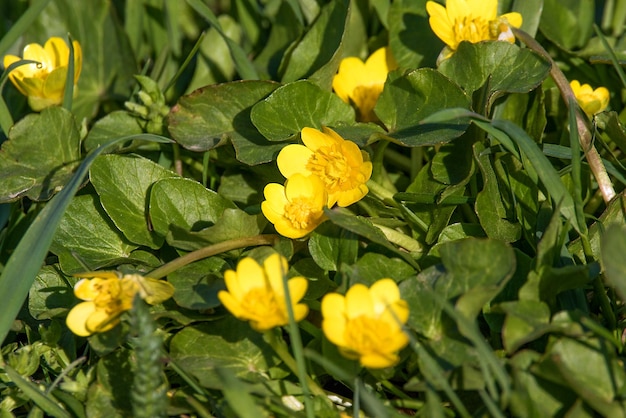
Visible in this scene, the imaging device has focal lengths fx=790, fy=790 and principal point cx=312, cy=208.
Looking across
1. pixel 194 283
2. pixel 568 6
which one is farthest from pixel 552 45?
pixel 194 283

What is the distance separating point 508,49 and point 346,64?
1.39ft

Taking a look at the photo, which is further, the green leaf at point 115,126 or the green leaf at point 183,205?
the green leaf at point 115,126

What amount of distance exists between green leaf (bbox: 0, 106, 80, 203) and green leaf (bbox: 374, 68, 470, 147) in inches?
28.7

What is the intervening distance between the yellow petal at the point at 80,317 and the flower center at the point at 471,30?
3.26 feet

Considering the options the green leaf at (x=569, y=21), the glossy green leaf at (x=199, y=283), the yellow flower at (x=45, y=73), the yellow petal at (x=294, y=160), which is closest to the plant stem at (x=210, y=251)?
the glossy green leaf at (x=199, y=283)

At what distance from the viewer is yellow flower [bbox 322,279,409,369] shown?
1.23 meters

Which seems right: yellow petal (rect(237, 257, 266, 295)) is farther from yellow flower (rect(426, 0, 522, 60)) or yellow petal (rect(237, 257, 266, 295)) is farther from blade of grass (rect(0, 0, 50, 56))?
blade of grass (rect(0, 0, 50, 56))

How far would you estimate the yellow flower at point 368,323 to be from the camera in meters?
1.23

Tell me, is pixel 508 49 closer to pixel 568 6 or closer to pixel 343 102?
pixel 343 102

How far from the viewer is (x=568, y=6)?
7.02ft

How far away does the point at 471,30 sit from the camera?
5.87 feet

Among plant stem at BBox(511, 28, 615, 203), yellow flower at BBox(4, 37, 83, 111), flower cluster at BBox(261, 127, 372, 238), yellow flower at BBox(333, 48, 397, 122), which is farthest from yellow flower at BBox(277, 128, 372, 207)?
yellow flower at BBox(4, 37, 83, 111)

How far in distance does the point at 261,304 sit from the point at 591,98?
986mm

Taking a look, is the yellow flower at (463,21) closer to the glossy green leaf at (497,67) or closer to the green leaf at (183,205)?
the glossy green leaf at (497,67)
